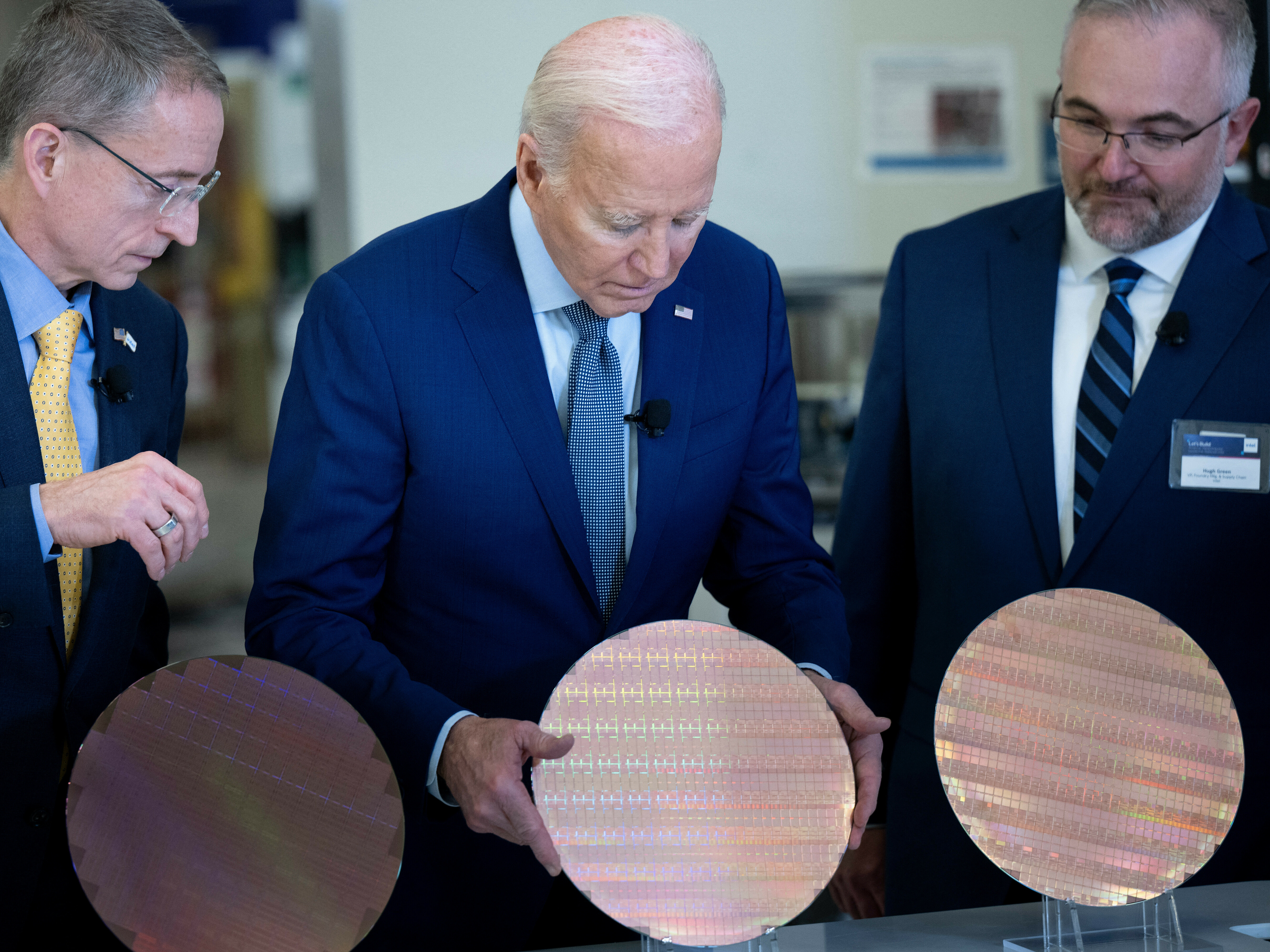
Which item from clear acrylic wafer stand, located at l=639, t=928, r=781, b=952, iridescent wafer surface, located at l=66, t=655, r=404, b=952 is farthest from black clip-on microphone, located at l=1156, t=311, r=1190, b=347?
iridescent wafer surface, located at l=66, t=655, r=404, b=952

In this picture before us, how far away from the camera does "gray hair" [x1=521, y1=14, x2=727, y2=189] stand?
1385 millimetres

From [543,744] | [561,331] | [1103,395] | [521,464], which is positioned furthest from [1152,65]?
[543,744]

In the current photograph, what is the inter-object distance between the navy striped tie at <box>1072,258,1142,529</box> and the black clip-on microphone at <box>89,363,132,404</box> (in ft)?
4.59

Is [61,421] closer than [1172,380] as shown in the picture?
Yes

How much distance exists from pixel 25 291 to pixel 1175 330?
1.62 m

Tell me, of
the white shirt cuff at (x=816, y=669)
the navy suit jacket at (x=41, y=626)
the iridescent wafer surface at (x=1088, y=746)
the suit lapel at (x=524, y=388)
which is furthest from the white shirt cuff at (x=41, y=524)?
the iridescent wafer surface at (x=1088, y=746)

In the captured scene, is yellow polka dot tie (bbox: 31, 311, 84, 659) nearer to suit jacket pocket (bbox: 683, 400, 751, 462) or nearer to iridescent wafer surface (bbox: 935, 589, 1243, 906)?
suit jacket pocket (bbox: 683, 400, 751, 462)

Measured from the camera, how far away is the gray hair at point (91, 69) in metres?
1.62

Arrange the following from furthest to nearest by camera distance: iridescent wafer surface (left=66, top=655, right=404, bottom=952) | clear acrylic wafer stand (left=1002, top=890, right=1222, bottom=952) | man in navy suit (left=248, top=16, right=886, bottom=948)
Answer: man in navy suit (left=248, top=16, right=886, bottom=948) < clear acrylic wafer stand (left=1002, top=890, right=1222, bottom=952) < iridescent wafer surface (left=66, top=655, right=404, bottom=952)

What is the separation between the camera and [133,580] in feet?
5.80

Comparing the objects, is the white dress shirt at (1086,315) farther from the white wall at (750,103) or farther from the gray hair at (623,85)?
the white wall at (750,103)

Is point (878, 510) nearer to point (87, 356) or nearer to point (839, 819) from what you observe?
point (839, 819)

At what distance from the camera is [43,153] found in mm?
A: 1640

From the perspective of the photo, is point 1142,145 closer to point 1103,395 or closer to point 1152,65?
point 1152,65
